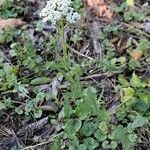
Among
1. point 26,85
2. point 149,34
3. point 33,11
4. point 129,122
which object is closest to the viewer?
point 129,122

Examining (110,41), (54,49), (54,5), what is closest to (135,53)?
(110,41)

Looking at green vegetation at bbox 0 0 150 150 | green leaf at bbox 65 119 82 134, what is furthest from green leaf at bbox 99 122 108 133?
green leaf at bbox 65 119 82 134

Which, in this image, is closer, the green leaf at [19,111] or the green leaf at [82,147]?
the green leaf at [82,147]

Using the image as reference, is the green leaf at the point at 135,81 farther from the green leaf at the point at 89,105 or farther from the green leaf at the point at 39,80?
the green leaf at the point at 39,80

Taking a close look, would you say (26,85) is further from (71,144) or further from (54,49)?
(71,144)

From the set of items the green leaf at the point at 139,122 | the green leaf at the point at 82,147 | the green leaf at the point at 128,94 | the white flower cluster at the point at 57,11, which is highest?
the white flower cluster at the point at 57,11

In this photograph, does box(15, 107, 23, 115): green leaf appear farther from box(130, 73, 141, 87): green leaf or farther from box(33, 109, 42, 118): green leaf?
box(130, 73, 141, 87): green leaf

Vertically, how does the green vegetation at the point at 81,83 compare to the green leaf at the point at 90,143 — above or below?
above

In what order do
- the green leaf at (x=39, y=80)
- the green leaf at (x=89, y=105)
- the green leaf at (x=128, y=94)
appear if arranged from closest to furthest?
the green leaf at (x=89, y=105), the green leaf at (x=128, y=94), the green leaf at (x=39, y=80)

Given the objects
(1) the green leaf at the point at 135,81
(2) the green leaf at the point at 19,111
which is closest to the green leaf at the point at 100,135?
(1) the green leaf at the point at 135,81
